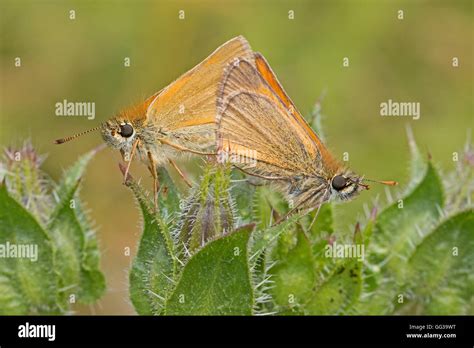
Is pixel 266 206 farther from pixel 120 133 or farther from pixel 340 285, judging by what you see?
pixel 120 133

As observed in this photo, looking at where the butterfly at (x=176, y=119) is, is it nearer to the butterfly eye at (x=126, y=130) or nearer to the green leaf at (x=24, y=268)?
the butterfly eye at (x=126, y=130)

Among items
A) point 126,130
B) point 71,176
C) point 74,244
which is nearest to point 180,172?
point 126,130

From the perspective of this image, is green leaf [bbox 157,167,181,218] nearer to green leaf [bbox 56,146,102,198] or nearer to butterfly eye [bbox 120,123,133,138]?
butterfly eye [bbox 120,123,133,138]

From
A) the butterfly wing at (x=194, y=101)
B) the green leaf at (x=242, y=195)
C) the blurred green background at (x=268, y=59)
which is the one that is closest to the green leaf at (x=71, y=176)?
the butterfly wing at (x=194, y=101)

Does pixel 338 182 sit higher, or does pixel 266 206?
pixel 338 182

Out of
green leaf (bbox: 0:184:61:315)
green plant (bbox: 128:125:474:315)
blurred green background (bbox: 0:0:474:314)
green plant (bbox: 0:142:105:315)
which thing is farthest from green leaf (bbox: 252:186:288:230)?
blurred green background (bbox: 0:0:474:314)

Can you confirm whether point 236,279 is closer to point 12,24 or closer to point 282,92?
point 282,92
